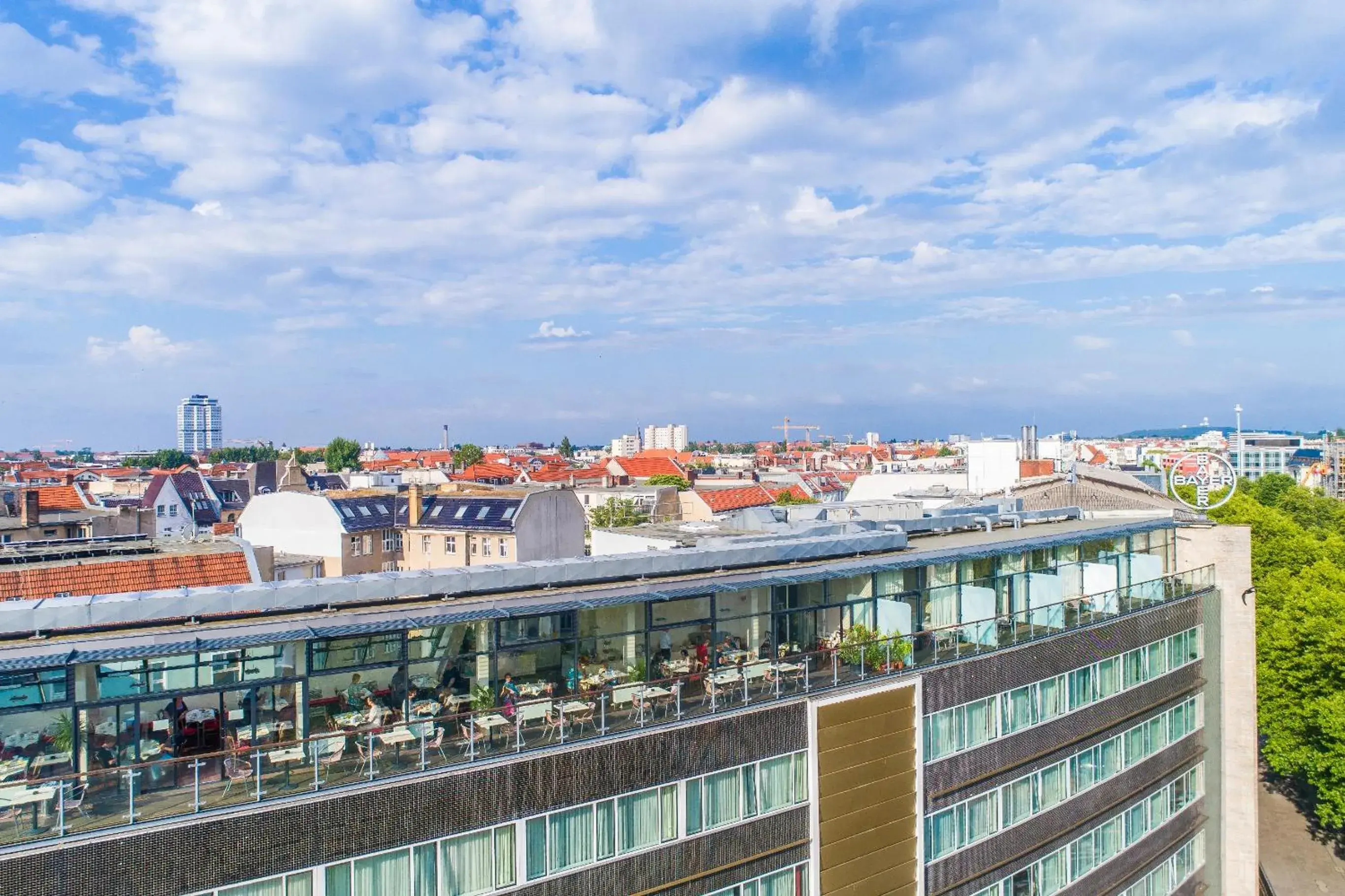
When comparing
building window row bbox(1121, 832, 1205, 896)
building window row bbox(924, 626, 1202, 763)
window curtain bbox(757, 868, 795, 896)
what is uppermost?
building window row bbox(924, 626, 1202, 763)

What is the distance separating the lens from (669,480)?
106 m

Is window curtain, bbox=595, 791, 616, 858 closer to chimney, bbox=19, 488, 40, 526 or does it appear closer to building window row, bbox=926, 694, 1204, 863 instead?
building window row, bbox=926, 694, 1204, 863

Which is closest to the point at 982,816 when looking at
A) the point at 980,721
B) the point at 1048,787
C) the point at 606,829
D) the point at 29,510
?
the point at 980,721

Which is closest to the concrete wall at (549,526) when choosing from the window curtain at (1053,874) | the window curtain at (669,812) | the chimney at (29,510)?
the chimney at (29,510)

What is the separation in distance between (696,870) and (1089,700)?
1308 cm

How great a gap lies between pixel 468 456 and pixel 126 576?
142 metres

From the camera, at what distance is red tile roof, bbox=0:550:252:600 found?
26.2 metres

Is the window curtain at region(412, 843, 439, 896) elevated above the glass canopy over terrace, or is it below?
below

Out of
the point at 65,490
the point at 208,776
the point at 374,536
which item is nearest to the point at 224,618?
the point at 208,776

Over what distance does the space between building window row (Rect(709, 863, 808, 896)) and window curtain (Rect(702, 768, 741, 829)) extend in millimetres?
1236

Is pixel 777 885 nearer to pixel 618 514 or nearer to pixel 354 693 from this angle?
pixel 354 693

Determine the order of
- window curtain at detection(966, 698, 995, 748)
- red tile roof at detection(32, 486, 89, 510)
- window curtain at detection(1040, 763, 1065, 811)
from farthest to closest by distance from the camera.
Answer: red tile roof at detection(32, 486, 89, 510) < window curtain at detection(1040, 763, 1065, 811) < window curtain at detection(966, 698, 995, 748)

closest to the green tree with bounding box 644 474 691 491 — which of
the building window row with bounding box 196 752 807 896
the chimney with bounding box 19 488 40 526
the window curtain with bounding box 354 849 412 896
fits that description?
the chimney with bounding box 19 488 40 526

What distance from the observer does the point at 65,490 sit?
59.4 metres
